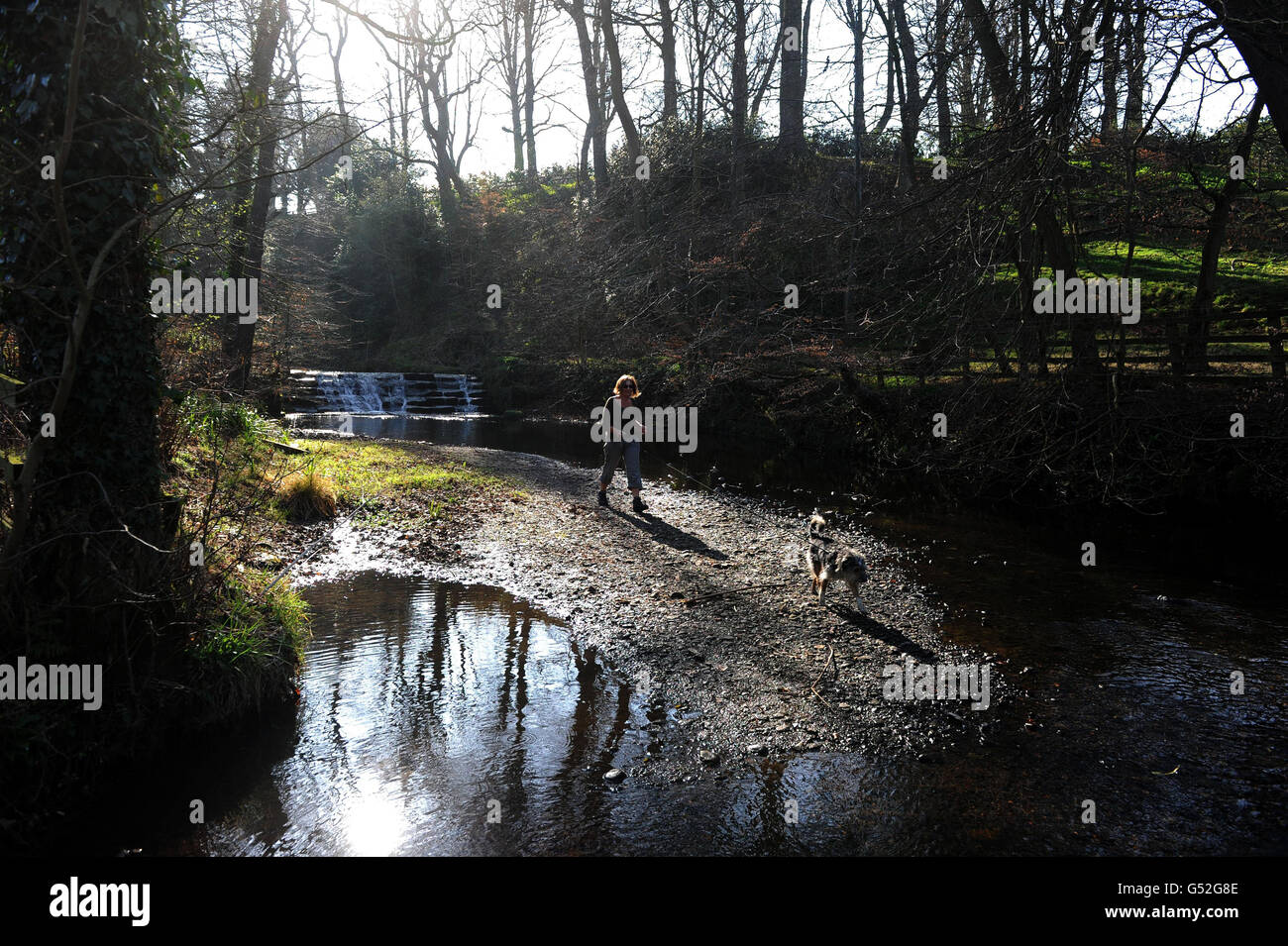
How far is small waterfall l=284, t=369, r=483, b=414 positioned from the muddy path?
54.3ft

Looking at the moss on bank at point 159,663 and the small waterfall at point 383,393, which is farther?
the small waterfall at point 383,393

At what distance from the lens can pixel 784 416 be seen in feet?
58.1

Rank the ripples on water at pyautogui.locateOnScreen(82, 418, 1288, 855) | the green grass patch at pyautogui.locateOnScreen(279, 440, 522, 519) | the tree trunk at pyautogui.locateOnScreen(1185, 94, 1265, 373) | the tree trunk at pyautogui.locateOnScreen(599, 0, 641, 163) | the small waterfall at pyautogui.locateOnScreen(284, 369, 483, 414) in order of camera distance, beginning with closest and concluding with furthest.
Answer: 1. the ripples on water at pyautogui.locateOnScreen(82, 418, 1288, 855)
2. the tree trunk at pyautogui.locateOnScreen(1185, 94, 1265, 373)
3. the green grass patch at pyautogui.locateOnScreen(279, 440, 522, 519)
4. the tree trunk at pyautogui.locateOnScreen(599, 0, 641, 163)
5. the small waterfall at pyautogui.locateOnScreen(284, 369, 483, 414)

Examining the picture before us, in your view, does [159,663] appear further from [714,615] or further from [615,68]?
[615,68]

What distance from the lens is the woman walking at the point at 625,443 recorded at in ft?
34.7

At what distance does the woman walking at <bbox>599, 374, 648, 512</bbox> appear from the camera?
10.6 m

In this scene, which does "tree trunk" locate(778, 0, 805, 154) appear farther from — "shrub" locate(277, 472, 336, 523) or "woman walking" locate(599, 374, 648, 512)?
"shrub" locate(277, 472, 336, 523)

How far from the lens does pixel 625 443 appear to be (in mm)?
10914

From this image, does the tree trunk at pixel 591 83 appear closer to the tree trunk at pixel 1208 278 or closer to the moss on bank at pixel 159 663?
the tree trunk at pixel 1208 278

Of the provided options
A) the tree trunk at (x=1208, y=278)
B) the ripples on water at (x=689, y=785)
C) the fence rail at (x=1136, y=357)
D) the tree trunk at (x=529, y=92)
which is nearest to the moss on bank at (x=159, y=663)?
the ripples on water at (x=689, y=785)

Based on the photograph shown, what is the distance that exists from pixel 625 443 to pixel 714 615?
181 inches

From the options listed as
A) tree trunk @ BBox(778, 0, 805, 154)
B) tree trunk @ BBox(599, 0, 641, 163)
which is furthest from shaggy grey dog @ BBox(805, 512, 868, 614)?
tree trunk @ BBox(778, 0, 805, 154)

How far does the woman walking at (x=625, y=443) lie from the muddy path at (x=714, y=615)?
0.44m
